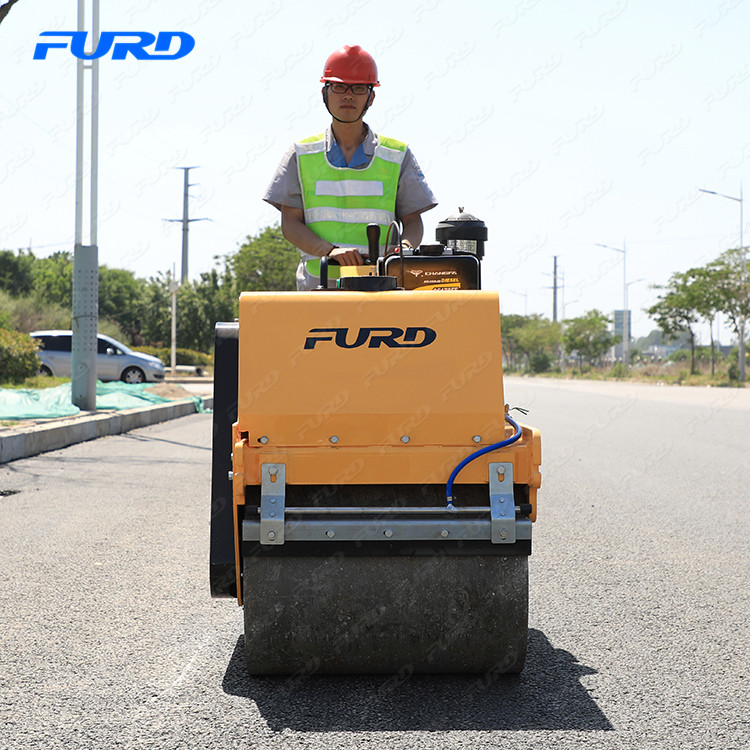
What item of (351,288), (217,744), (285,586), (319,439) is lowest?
(217,744)

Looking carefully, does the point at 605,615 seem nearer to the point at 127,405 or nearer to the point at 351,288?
the point at 351,288

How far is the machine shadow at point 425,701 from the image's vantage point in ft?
9.25

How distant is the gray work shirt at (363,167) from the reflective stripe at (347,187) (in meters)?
0.09

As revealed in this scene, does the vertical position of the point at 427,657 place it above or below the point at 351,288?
→ below

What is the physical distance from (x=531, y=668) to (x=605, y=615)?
2.82 ft

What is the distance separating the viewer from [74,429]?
1183 cm

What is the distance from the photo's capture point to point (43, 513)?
6582 mm

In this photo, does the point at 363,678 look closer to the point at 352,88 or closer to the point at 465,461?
the point at 465,461

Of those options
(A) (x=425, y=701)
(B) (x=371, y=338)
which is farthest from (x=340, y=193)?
(A) (x=425, y=701)

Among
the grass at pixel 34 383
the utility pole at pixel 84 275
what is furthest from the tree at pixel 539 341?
the utility pole at pixel 84 275

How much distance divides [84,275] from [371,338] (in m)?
12.1

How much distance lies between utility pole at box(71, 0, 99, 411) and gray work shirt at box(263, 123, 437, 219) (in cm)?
1055

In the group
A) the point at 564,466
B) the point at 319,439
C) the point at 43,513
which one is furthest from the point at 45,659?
the point at 564,466

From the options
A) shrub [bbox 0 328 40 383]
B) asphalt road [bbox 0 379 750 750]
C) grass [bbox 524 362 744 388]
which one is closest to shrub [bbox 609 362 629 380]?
grass [bbox 524 362 744 388]
